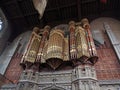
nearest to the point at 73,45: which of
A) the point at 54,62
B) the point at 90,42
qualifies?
the point at 90,42

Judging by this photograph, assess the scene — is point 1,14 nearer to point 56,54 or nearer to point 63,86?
point 56,54

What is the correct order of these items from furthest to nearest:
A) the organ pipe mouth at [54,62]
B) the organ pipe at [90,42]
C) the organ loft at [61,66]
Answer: the organ pipe mouth at [54,62] → the organ pipe at [90,42] → the organ loft at [61,66]

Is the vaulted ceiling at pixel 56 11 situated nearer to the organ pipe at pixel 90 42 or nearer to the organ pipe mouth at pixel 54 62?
the organ pipe at pixel 90 42

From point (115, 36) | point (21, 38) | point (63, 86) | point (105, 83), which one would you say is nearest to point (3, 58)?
point (21, 38)

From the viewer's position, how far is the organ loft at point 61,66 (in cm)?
816

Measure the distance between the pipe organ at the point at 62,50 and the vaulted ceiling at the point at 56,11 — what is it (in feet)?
10.7

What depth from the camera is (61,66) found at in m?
9.29

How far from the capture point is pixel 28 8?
14125 millimetres

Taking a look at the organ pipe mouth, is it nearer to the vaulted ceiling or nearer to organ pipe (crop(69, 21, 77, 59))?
organ pipe (crop(69, 21, 77, 59))

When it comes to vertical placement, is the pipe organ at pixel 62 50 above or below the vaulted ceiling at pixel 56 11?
below

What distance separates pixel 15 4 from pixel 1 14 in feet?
5.11

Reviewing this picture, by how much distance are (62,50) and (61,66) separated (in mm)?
1001

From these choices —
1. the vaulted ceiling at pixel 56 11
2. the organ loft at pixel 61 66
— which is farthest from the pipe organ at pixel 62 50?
the vaulted ceiling at pixel 56 11

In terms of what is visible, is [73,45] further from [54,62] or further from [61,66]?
[54,62]
